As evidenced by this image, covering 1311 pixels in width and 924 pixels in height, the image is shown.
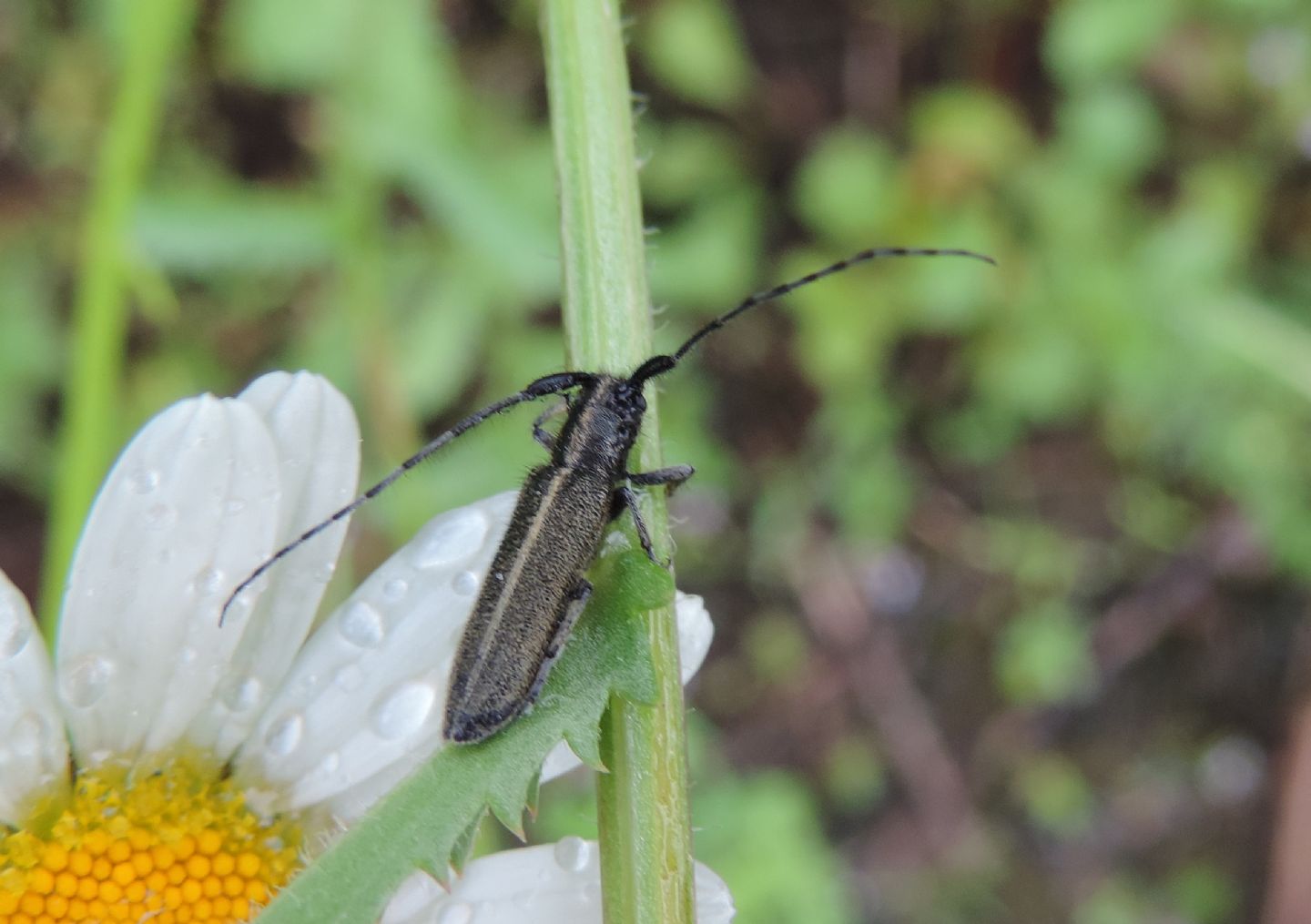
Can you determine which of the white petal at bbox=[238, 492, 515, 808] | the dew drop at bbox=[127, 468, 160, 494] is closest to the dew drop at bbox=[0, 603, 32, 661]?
the dew drop at bbox=[127, 468, 160, 494]

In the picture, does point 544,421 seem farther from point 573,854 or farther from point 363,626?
point 573,854

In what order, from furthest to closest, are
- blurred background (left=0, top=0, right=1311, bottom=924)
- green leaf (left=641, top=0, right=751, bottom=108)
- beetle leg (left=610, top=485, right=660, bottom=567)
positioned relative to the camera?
green leaf (left=641, top=0, right=751, bottom=108)
blurred background (left=0, top=0, right=1311, bottom=924)
beetle leg (left=610, top=485, right=660, bottom=567)

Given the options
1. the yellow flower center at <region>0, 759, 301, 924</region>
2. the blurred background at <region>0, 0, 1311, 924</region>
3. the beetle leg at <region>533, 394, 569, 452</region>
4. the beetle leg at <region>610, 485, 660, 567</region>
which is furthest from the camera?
the blurred background at <region>0, 0, 1311, 924</region>

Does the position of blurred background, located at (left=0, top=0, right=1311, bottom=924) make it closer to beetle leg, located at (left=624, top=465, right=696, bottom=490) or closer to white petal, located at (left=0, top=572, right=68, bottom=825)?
beetle leg, located at (left=624, top=465, right=696, bottom=490)

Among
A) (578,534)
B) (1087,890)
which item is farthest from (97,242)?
(1087,890)

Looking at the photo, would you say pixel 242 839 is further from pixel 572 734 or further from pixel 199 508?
pixel 572 734

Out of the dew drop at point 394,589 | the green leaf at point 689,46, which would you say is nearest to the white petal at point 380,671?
the dew drop at point 394,589

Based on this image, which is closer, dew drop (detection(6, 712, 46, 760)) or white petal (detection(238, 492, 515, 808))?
dew drop (detection(6, 712, 46, 760))

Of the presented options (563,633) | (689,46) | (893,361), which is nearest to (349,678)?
(563,633)
